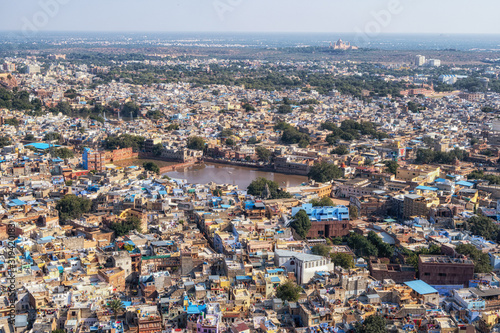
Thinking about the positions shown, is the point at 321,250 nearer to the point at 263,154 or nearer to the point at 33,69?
the point at 263,154

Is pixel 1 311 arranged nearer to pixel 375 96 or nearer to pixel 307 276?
pixel 307 276

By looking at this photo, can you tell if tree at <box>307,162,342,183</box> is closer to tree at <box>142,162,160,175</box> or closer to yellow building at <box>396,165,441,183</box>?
yellow building at <box>396,165,441,183</box>

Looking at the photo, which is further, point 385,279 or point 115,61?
point 115,61

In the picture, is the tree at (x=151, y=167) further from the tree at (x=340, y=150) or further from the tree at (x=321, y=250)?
the tree at (x=321, y=250)

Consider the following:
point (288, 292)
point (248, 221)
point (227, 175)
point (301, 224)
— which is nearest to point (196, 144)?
point (227, 175)

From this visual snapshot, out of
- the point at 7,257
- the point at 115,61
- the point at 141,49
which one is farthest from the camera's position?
the point at 141,49

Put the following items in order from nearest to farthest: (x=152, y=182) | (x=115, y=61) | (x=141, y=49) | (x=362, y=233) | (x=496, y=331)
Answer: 1. (x=496, y=331)
2. (x=362, y=233)
3. (x=152, y=182)
4. (x=115, y=61)
5. (x=141, y=49)

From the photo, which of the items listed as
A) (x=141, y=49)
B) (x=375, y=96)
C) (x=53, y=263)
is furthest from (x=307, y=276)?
(x=141, y=49)
